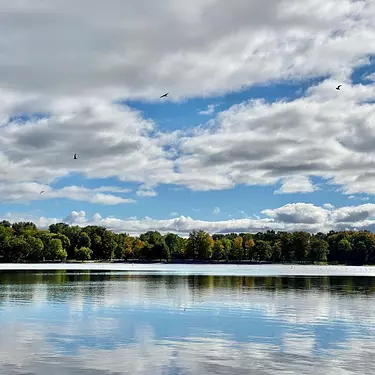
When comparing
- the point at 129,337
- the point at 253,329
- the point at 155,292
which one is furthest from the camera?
the point at 155,292

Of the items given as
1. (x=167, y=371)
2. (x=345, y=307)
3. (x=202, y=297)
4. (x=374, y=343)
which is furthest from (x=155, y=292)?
(x=167, y=371)

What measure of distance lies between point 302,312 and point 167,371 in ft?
79.1

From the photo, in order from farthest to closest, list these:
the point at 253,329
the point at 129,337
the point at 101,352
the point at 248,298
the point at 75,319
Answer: the point at 248,298 < the point at 75,319 < the point at 253,329 < the point at 129,337 < the point at 101,352

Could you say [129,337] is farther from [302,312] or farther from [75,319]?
[302,312]

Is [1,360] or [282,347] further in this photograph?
[282,347]

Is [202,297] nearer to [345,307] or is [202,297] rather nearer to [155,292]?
[155,292]

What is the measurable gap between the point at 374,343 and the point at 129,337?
1359cm

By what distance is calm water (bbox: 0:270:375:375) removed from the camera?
25.9m

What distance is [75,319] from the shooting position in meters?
40.6

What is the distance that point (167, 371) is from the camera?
24.8 meters

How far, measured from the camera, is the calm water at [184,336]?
2594 centimetres

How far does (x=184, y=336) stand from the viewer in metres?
34.1

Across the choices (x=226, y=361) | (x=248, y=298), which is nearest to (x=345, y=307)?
(x=248, y=298)

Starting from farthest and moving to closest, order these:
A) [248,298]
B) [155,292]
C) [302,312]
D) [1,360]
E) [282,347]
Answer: [155,292]
[248,298]
[302,312]
[282,347]
[1,360]
